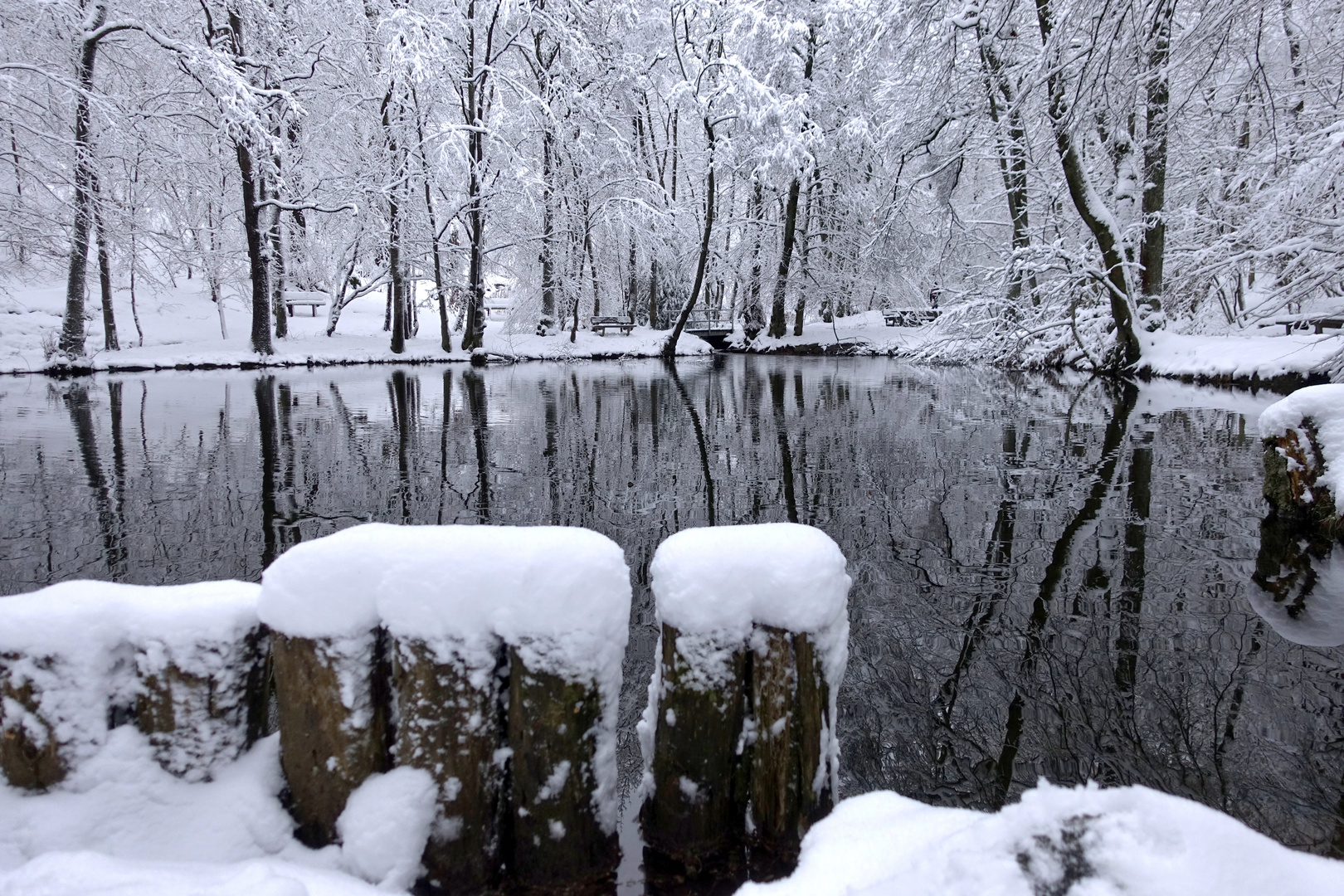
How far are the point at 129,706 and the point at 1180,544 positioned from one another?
6.02 meters

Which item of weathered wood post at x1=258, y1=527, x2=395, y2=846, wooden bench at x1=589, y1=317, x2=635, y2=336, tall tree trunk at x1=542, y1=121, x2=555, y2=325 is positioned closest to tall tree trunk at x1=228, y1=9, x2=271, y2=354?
tall tree trunk at x1=542, y1=121, x2=555, y2=325

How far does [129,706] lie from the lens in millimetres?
2057

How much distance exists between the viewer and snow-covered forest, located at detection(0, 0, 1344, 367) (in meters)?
10.5

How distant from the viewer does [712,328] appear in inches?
1420

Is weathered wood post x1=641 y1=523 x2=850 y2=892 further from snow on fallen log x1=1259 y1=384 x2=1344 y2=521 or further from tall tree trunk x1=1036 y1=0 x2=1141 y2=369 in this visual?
tall tree trunk x1=1036 y1=0 x2=1141 y2=369

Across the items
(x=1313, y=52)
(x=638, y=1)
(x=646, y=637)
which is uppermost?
(x=638, y=1)

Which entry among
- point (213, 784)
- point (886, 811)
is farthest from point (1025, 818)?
point (213, 784)

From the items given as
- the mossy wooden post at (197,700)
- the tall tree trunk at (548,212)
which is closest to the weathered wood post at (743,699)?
the mossy wooden post at (197,700)

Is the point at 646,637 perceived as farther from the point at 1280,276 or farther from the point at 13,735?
the point at 1280,276

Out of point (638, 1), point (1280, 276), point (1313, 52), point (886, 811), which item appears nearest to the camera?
point (886, 811)

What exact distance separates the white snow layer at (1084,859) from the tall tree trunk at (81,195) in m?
19.7

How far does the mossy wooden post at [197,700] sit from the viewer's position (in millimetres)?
2023

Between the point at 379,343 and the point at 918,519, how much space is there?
23.5 meters

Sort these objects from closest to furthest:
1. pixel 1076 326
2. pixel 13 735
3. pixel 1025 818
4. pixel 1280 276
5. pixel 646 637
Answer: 1. pixel 1025 818
2. pixel 13 735
3. pixel 646 637
4. pixel 1280 276
5. pixel 1076 326
